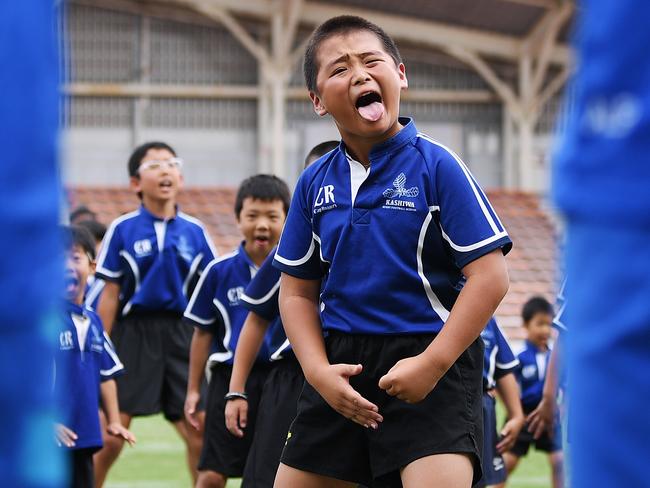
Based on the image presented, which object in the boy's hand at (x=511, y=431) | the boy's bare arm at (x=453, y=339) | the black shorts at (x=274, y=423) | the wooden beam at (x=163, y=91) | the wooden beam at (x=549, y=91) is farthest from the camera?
the wooden beam at (x=549, y=91)

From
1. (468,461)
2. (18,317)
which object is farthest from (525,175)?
(18,317)

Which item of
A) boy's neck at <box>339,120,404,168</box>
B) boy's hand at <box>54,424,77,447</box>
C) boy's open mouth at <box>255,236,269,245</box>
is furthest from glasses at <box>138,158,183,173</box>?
boy's neck at <box>339,120,404,168</box>

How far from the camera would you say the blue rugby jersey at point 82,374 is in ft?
15.3

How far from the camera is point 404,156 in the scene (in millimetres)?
3203

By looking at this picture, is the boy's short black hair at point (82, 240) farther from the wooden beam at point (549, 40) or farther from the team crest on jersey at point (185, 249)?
the wooden beam at point (549, 40)

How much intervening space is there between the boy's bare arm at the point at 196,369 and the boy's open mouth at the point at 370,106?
8.30 ft

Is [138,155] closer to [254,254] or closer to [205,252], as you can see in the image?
[205,252]

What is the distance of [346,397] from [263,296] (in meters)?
1.50

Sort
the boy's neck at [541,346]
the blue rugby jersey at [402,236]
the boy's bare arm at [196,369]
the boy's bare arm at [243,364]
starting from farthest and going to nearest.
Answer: the boy's neck at [541,346], the boy's bare arm at [196,369], the boy's bare arm at [243,364], the blue rugby jersey at [402,236]

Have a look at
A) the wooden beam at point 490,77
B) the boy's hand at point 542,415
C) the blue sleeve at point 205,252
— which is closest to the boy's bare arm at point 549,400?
the boy's hand at point 542,415

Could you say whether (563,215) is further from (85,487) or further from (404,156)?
(85,487)

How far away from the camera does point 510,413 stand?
5.23 meters

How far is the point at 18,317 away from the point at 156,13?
21787mm

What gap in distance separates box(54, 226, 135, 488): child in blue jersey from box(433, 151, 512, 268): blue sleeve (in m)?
1.90
